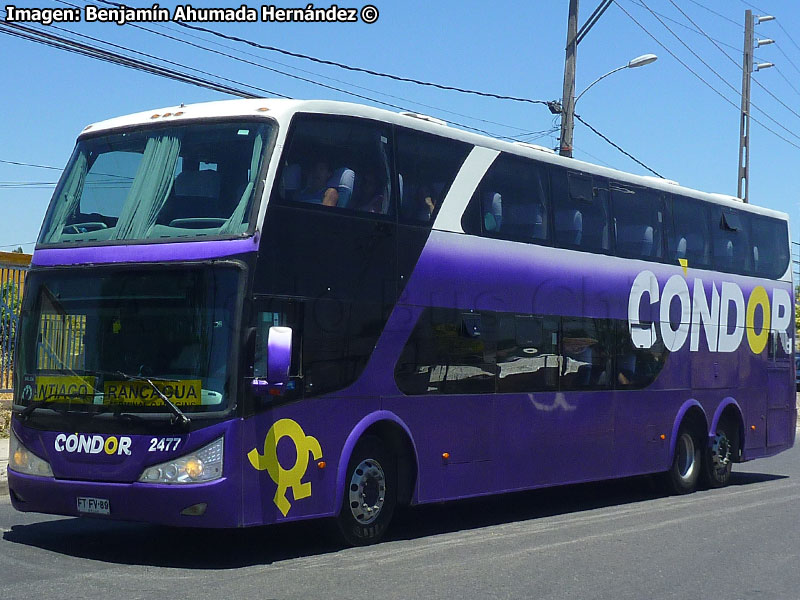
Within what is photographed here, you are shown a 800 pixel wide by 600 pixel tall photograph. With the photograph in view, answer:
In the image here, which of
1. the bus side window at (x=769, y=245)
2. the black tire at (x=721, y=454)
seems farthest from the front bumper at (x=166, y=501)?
the bus side window at (x=769, y=245)

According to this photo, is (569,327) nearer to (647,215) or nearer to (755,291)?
(647,215)

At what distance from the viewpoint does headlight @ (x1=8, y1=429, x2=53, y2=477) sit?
10.0m

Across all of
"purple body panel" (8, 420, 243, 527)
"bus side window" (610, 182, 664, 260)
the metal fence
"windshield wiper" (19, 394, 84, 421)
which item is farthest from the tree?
"bus side window" (610, 182, 664, 260)

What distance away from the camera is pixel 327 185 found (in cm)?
1055

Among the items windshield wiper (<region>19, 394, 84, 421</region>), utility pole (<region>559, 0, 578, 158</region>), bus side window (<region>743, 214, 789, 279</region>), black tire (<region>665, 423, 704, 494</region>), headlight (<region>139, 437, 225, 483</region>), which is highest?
utility pole (<region>559, 0, 578, 158</region>)

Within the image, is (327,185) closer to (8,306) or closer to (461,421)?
(461,421)

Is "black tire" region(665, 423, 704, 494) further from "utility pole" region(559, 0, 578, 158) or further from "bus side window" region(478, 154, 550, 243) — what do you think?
"utility pole" region(559, 0, 578, 158)

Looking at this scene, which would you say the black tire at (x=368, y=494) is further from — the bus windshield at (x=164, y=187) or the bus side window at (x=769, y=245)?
the bus side window at (x=769, y=245)

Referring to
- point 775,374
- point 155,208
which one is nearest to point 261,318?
point 155,208

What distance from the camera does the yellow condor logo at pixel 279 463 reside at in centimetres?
973

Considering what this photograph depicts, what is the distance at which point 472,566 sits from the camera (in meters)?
9.70

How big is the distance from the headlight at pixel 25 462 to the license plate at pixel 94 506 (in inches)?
17.8

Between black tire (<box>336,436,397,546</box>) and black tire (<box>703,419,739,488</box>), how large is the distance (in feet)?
24.7

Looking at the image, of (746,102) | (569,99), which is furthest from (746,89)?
(569,99)
